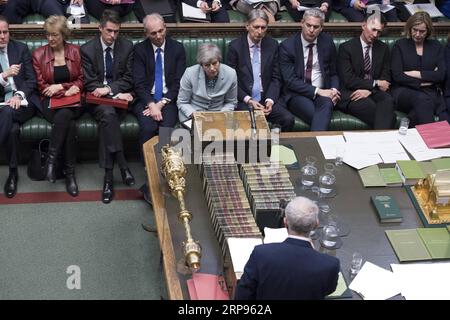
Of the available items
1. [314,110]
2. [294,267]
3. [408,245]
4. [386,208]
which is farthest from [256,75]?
[294,267]

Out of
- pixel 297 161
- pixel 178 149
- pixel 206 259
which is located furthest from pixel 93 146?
pixel 206 259

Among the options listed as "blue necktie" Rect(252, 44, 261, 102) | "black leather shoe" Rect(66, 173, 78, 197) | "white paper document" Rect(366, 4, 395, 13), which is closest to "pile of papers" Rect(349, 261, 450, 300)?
"blue necktie" Rect(252, 44, 261, 102)

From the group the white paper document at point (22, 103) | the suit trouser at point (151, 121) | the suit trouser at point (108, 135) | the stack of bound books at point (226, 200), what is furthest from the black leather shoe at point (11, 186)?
the stack of bound books at point (226, 200)

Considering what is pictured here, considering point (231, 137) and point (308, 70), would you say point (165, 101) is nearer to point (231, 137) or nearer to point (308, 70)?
point (308, 70)

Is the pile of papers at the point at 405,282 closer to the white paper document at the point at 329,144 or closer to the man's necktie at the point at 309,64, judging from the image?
the white paper document at the point at 329,144

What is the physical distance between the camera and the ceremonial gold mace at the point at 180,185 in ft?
11.7

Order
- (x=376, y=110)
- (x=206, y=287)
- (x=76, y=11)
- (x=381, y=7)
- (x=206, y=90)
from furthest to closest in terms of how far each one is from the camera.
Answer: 1. (x=381, y=7)
2. (x=76, y=11)
3. (x=376, y=110)
4. (x=206, y=90)
5. (x=206, y=287)

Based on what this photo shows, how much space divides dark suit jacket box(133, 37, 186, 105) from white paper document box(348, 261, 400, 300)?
264 cm

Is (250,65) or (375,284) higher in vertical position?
(250,65)

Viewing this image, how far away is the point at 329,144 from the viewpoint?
4.80 m

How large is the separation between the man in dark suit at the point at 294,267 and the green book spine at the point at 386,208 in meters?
1.01

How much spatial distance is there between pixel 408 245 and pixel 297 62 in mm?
2475

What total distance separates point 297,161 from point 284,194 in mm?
549

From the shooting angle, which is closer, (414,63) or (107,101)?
(107,101)
